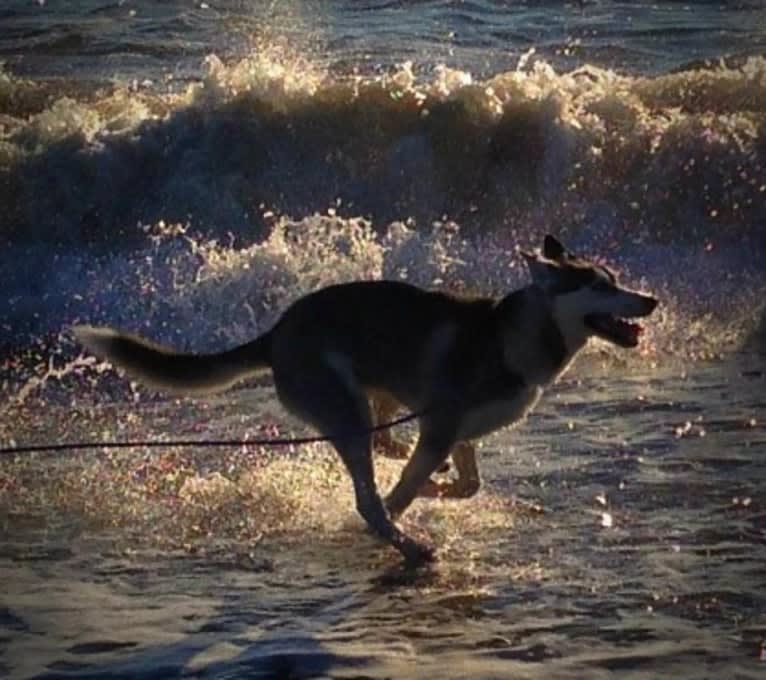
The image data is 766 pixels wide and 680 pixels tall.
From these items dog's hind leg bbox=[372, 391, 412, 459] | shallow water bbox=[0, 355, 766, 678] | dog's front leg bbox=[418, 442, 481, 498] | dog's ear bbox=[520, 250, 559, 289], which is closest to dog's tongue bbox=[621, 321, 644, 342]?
dog's ear bbox=[520, 250, 559, 289]

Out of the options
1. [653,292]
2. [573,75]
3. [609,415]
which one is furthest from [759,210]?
[609,415]

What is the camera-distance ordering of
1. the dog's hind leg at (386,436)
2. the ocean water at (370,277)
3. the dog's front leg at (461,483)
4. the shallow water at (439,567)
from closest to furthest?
the shallow water at (439,567) < the ocean water at (370,277) < the dog's front leg at (461,483) < the dog's hind leg at (386,436)

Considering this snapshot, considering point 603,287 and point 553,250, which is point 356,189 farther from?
point 603,287

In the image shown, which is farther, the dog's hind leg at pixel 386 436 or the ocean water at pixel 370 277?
the dog's hind leg at pixel 386 436

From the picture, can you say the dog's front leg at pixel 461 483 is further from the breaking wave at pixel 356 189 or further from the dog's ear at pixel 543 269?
the breaking wave at pixel 356 189

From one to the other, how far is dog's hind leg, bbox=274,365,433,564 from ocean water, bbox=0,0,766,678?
247 millimetres

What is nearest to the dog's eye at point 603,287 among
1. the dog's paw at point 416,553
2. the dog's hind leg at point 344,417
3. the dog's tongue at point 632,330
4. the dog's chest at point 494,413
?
the dog's tongue at point 632,330

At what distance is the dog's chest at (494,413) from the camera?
23.7ft

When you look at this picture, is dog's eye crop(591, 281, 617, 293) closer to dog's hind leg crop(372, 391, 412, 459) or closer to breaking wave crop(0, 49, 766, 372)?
dog's hind leg crop(372, 391, 412, 459)

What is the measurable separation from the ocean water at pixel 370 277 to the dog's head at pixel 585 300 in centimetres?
80

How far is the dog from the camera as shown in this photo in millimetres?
7195

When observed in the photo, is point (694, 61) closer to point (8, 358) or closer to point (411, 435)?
point (8, 358)

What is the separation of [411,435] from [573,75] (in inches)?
370

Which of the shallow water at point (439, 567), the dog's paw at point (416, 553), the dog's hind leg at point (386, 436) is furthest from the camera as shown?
the dog's hind leg at point (386, 436)
